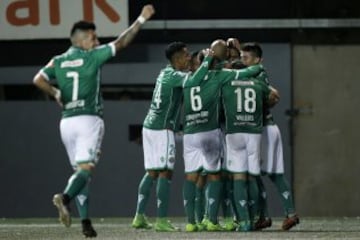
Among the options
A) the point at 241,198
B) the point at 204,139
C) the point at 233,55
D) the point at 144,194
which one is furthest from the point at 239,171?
the point at 233,55

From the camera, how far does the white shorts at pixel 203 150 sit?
47.7 feet

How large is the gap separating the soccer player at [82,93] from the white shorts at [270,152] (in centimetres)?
317

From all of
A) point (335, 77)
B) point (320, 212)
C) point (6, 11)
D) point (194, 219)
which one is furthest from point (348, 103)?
point (194, 219)

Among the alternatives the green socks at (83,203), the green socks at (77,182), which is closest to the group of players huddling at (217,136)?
the green socks at (83,203)

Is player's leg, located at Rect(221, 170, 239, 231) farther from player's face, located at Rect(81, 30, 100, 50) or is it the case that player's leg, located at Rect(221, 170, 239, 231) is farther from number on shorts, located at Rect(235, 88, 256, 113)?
player's face, located at Rect(81, 30, 100, 50)

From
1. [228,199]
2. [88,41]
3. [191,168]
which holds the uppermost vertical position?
[88,41]

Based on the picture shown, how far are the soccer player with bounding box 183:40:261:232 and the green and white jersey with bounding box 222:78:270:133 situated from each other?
169mm

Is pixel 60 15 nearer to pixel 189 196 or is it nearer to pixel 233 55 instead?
pixel 233 55

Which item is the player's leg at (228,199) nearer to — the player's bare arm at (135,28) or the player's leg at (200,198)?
the player's leg at (200,198)

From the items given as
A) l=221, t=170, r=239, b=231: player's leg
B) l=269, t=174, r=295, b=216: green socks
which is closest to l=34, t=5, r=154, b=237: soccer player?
l=221, t=170, r=239, b=231: player's leg

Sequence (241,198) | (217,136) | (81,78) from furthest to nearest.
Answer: (217,136) → (241,198) → (81,78)

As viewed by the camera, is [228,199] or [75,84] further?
[228,199]

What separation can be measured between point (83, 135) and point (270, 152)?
3.44m

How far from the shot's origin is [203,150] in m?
14.6
